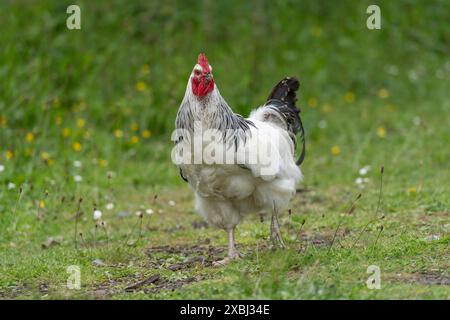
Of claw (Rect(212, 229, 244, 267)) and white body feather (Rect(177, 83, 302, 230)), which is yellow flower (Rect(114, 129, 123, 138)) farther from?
claw (Rect(212, 229, 244, 267))

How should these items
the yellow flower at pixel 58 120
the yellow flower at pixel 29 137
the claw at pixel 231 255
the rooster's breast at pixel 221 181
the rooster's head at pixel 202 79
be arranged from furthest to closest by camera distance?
the yellow flower at pixel 58 120
the yellow flower at pixel 29 137
the claw at pixel 231 255
the rooster's breast at pixel 221 181
the rooster's head at pixel 202 79

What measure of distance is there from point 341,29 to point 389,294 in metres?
9.72

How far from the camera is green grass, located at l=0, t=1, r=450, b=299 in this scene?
623 centimetres

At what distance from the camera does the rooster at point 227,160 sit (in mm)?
6262

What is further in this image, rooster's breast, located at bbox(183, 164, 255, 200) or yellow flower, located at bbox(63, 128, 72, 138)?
yellow flower, located at bbox(63, 128, 72, 138)

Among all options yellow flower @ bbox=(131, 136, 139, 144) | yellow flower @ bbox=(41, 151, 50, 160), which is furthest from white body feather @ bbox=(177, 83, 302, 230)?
yellow flower @ bbox=(131, 136, 139, 144)

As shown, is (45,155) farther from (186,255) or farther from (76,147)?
(186,255)

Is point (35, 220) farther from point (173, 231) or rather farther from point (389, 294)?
point (389, 294)

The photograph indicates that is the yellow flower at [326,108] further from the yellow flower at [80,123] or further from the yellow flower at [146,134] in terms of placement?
the yellow flower at [80,123]

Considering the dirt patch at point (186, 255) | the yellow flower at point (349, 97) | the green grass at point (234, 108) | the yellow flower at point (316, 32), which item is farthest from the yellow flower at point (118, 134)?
the yellow flower at point (316, 32)

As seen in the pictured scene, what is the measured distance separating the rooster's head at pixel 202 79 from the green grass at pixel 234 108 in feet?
4.53

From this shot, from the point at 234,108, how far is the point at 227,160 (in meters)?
5.04

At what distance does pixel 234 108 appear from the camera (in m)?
11.2

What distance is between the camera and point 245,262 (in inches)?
257
